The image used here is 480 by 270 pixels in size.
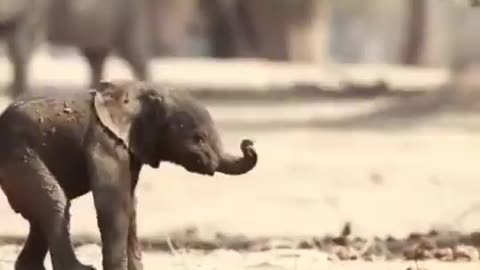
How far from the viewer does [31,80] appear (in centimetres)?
244

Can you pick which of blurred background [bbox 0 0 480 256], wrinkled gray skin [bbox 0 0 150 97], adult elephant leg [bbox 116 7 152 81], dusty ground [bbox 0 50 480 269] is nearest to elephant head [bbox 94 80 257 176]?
dusty ground [bbox 0 50 480 269]

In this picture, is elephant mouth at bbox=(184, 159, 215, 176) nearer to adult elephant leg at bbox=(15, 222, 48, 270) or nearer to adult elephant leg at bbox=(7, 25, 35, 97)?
adult elephant leg at bbox=(15, 222, 48, 270)

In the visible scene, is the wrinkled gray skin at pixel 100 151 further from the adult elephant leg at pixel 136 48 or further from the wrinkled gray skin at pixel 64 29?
the adult elephant leg at pixel 136 48

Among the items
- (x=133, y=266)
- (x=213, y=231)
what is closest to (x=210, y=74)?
(x=213, y=231)

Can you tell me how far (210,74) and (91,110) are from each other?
171cm

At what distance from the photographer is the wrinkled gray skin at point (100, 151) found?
102 cm

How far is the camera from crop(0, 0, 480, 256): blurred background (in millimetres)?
1867

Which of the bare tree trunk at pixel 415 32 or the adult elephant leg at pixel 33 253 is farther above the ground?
the bare tree trunk at pixel 415 32

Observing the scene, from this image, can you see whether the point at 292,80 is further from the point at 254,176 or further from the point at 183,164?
the point at 183,164

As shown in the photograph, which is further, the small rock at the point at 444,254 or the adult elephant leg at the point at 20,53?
the adult elephant leg at the point at 20,53

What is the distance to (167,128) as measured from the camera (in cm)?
105

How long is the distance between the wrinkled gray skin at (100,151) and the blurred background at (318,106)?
60cm


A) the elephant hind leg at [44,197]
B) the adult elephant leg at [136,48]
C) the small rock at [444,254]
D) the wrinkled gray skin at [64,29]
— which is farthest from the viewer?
the adult elephant leg at [136,48]

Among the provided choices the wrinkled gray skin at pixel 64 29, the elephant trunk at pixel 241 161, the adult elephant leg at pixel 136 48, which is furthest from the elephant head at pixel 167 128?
the adult elephant leg at pixel 136 48
